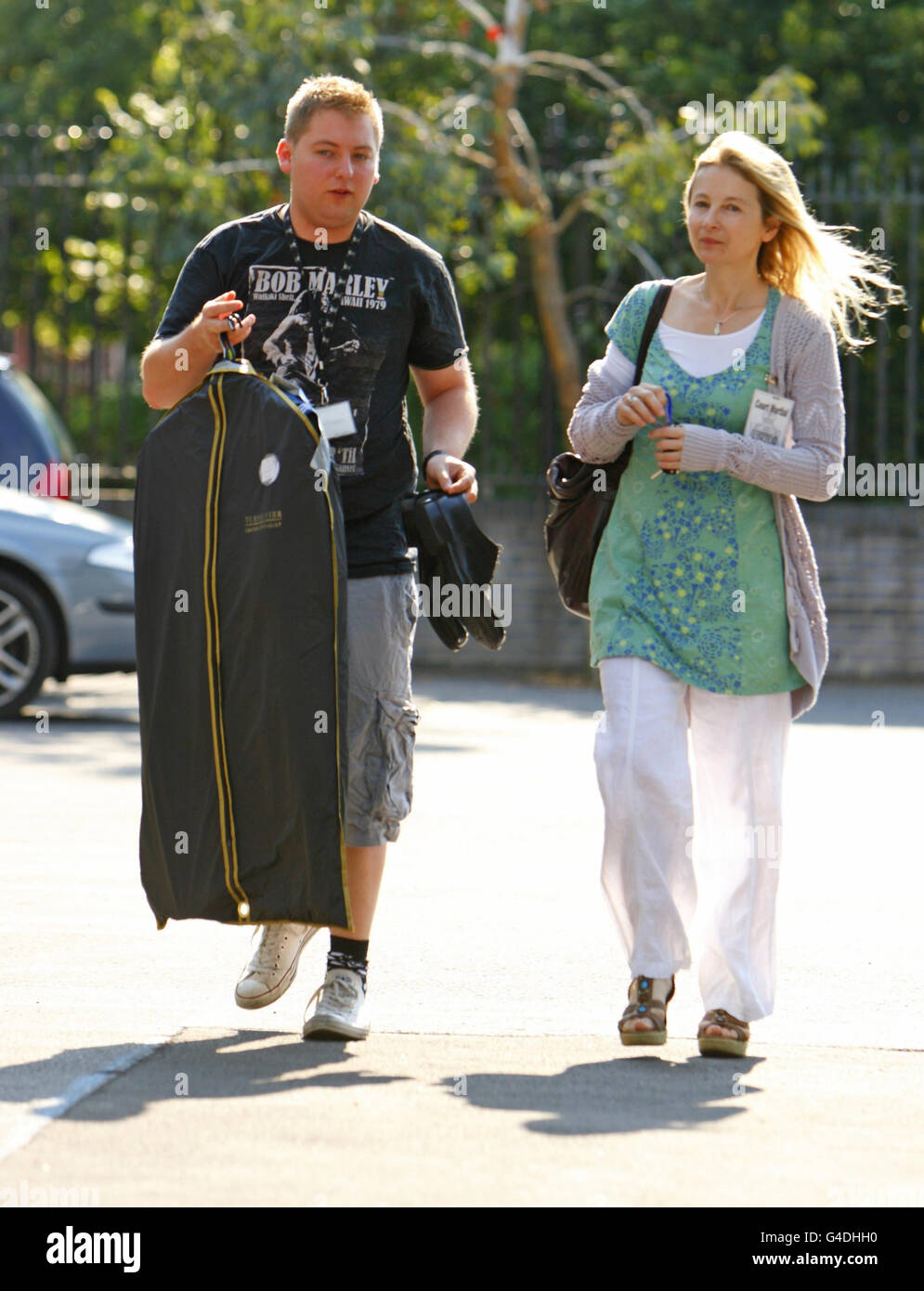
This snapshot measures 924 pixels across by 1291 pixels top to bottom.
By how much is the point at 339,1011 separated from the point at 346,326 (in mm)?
1490

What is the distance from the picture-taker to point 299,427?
453 centimetres

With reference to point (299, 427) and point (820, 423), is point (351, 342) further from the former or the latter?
point (820, 423)

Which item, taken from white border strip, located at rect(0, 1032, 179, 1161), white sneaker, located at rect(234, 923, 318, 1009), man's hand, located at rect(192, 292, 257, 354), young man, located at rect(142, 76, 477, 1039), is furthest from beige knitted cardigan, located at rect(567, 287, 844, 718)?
white border strip, located at rect(0, 1032, 179, 1161)

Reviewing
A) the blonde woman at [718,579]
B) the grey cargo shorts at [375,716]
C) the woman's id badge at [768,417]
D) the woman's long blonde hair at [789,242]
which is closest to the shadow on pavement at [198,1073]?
the grey cargo shorts at [375,716]

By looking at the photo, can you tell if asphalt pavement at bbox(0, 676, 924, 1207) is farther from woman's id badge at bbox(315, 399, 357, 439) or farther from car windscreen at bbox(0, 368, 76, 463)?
car windscreen at bbox(0, 368, 76, 463)

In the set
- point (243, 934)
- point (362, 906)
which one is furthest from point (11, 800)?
point (362, 906)

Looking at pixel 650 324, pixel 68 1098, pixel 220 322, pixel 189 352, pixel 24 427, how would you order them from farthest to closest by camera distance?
pixel 24 427 < pixel 650 324 < pixel 189 352 < pixel 220 322 < pixel 68 1098

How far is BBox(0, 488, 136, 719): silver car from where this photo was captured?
10.8 m

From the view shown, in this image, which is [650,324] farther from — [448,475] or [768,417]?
[448,475]

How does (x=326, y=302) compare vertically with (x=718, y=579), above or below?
above

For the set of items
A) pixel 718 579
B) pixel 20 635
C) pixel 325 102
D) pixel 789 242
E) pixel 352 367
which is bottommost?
pixel 20 635

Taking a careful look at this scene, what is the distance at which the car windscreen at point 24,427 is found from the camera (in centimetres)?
1166

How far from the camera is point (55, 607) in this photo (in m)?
10.9


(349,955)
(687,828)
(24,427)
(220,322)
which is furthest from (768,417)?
(24,427)
